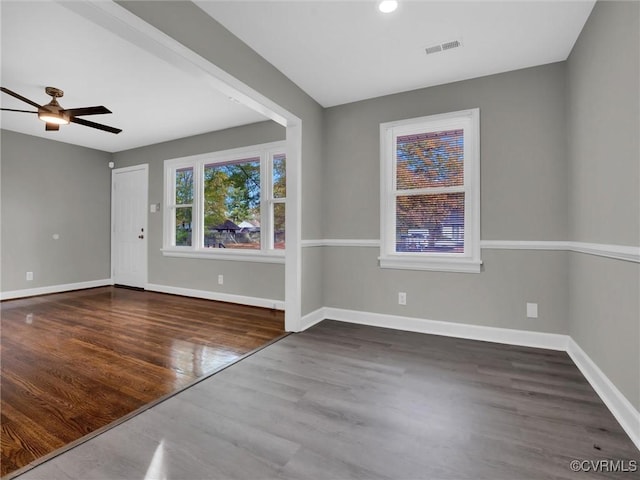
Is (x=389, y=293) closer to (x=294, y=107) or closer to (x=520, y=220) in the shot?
(x=520, y=220)

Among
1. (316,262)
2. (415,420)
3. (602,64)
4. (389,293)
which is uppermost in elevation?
(602,64)

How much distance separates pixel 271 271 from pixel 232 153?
188 cm

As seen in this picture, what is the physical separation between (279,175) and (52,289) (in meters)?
4.53

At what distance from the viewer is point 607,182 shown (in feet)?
6.38

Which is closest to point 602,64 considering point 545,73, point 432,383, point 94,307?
point 545,73

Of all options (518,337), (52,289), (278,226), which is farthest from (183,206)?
(518,337)

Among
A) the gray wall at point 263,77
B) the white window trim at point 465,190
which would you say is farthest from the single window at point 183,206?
the white window trim at point 465,190

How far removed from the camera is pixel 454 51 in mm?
2637

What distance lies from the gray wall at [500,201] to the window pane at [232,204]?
165 cm

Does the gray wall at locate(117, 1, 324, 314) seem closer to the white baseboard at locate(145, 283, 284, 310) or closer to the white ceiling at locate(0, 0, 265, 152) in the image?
the white ceiling at locate(0, 0, 265, 152)

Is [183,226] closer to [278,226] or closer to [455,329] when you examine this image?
[278,226]

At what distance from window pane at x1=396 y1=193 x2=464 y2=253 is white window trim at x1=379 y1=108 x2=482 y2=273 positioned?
0.06 metres

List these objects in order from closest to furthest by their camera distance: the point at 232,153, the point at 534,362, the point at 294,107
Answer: the point at 534,362 < the point at 294,107 < the point at 232,153

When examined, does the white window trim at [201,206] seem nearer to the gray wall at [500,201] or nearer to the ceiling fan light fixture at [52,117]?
the gray wall at [500,201]
